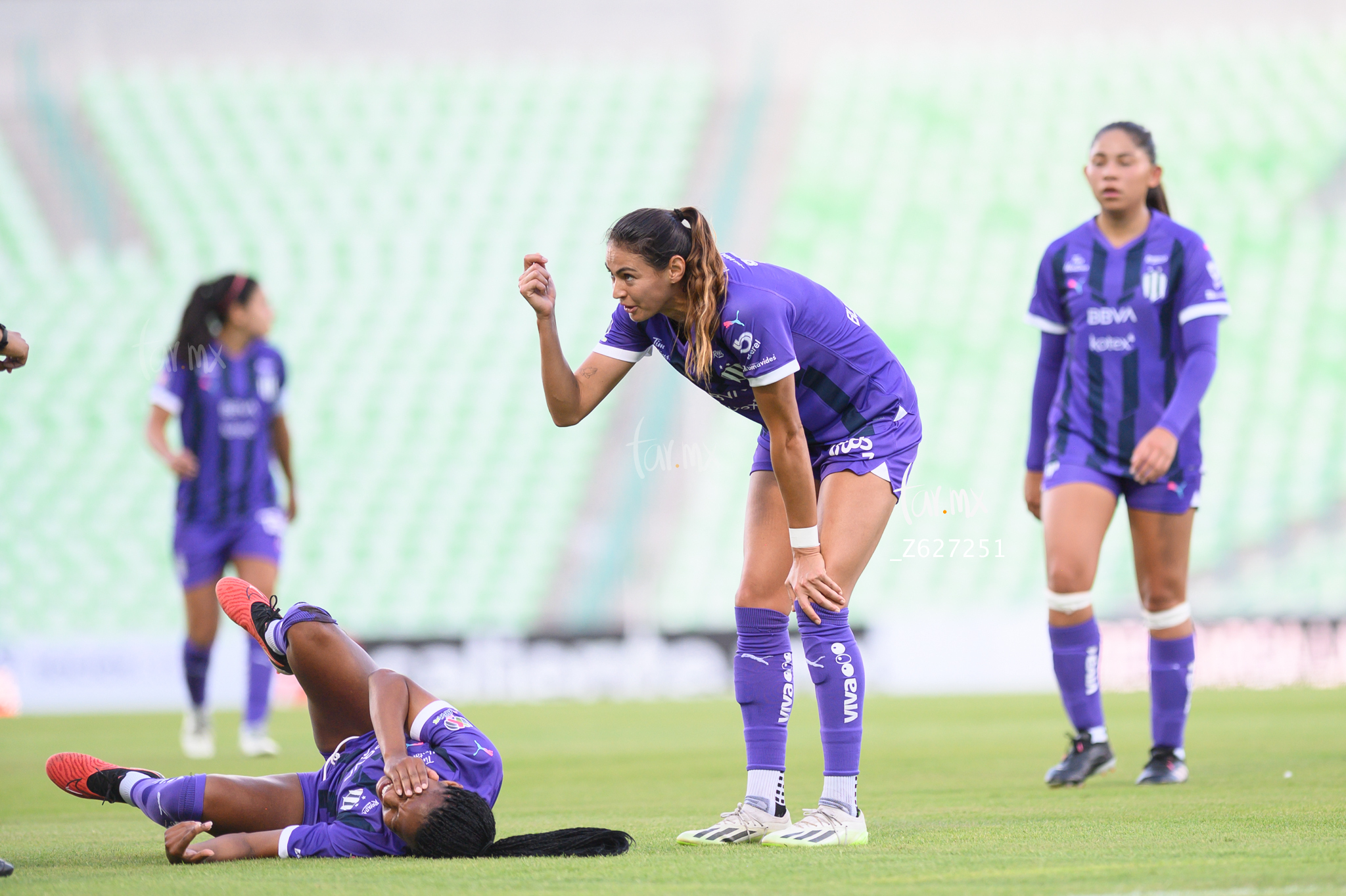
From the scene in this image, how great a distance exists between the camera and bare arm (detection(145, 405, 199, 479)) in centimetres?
793

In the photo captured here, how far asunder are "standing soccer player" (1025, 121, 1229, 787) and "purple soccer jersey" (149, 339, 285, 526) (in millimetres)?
4453

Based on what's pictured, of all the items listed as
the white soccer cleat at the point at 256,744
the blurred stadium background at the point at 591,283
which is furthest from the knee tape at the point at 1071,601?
the blurred stadium background at the point at 591,283

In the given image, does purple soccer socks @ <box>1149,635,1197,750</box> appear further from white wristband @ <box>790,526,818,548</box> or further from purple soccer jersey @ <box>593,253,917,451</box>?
white wristband @ <box>790,526,818,548</box>

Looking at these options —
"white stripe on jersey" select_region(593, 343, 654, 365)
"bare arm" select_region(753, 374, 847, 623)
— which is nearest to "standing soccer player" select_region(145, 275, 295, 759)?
"white stripe on jersey" select_region(593, 343, 654, 365)

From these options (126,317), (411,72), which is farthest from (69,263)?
(411,72)

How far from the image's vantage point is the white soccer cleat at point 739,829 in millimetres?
4051

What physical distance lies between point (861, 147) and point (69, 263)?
32.2 ft

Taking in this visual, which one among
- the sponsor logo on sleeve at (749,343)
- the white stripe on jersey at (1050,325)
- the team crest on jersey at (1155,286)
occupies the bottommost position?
the sponsor logo on sleeve at (749,343)

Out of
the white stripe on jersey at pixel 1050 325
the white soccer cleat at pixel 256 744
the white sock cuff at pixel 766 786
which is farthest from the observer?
the white soccer cleat at pixel 256 744

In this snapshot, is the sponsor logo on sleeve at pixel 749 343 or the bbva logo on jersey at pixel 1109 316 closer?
the sponsor logo on sleeve at pixel 749 343

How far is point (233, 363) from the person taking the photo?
27.5 feet

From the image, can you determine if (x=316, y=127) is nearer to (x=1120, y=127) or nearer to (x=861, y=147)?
(x=861, y=147)

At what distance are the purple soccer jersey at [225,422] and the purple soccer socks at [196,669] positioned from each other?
67cm

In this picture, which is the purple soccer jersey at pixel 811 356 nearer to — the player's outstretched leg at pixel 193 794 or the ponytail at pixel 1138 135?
the player's outstretched leg at pixel 193 794
